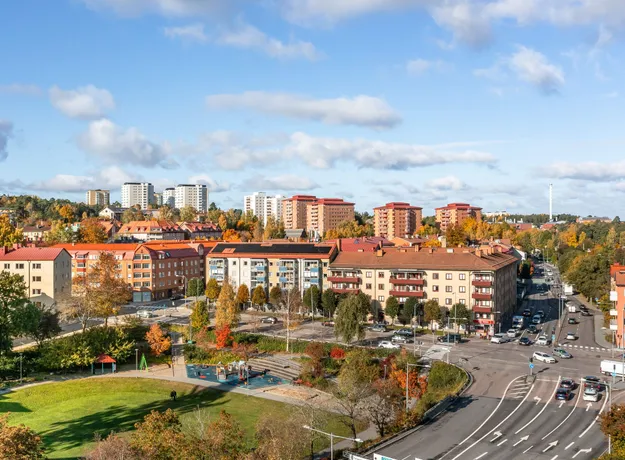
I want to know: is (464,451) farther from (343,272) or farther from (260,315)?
(260,315)

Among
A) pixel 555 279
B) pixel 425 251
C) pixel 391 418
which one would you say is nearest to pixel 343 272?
pixel 425 251

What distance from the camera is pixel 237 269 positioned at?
99750mm

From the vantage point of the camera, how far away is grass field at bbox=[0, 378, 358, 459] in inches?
1811

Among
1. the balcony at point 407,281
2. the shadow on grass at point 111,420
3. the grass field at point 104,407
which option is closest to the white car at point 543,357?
the balcony at point 407,281

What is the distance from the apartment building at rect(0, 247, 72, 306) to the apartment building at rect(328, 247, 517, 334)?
4411 cm

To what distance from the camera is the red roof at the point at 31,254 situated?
295 feet

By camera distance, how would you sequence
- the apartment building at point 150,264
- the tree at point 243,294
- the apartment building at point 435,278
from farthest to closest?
the apartment building at point 150,264 → the tree at point 243,294 → the apartment building at point 435,278

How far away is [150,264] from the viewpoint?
108m

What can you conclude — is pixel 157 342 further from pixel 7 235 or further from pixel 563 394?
pixel 7 235

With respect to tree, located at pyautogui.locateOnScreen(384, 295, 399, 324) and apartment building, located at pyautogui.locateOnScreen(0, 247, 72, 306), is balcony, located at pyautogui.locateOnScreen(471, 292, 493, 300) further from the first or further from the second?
apartment building, located at pyautogui.locateOnScreen(0, 247, 72, 306)

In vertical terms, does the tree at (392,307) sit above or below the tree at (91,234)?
below

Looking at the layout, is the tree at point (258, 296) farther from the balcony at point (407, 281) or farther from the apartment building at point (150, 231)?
the apartment building at point (150, 231)

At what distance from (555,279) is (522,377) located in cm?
9671

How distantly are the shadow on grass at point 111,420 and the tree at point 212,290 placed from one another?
38.1m
